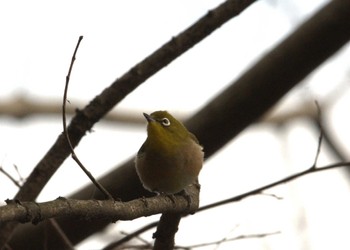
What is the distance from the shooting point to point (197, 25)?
183 inches

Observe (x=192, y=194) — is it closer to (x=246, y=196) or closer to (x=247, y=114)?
(x=246, y=196)

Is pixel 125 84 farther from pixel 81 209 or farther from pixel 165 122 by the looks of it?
pixel 81 209

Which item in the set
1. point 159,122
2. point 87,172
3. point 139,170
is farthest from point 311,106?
point 87,172

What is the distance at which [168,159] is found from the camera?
4898mm

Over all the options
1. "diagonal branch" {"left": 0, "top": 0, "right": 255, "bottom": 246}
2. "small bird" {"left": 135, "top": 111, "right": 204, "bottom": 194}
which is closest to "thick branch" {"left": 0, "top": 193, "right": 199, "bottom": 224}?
"small bird" {"left": 135, "top": 111, "right": 204, "bottom": 194}

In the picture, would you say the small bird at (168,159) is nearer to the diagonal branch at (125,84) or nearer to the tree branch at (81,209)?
the diagonal branch at (125,84)

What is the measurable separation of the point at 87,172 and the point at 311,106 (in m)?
5.42

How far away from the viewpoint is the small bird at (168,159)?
4.74m

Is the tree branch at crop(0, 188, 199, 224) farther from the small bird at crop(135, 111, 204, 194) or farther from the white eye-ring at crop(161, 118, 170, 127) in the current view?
the white eye-ring at crop(161, 118, 170, 127)

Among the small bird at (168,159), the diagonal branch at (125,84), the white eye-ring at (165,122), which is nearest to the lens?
the diagonal branch at (125,84)

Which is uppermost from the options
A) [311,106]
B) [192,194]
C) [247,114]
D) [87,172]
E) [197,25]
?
[311,106]

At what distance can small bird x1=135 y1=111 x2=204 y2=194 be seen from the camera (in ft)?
15.6

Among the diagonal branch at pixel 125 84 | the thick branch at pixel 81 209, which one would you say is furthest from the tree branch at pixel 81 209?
the diagonal branch at pixel 125 84

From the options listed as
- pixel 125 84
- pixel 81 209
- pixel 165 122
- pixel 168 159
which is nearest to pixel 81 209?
pixel 81 209
